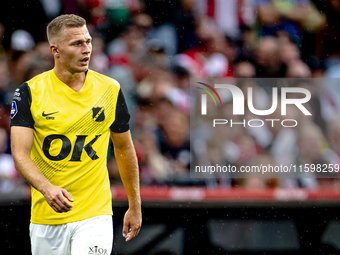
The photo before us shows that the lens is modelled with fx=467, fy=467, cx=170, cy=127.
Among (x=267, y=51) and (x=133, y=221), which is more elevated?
(x=267, y=51)

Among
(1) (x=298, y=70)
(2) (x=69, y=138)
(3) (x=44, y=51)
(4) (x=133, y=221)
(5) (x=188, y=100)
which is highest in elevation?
(2) (x=69, y=138)

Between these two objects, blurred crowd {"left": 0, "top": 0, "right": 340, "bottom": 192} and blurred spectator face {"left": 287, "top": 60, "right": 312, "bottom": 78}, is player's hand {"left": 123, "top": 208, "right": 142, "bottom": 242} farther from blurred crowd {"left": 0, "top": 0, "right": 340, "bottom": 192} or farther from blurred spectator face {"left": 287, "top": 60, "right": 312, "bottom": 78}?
blurred spectator face {"left": 287, "top": 60, "right": 312, "bottom": 78}

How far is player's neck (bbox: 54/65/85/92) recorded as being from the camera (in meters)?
3.10

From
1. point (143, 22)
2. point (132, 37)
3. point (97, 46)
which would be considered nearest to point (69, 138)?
point (97, 46)

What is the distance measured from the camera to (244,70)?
5.77 m

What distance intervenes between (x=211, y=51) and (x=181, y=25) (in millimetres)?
546

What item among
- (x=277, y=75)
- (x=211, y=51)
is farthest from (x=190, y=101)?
(x=277, y=75)

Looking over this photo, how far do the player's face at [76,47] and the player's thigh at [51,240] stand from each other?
3.44 feet

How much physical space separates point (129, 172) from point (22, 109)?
831mm

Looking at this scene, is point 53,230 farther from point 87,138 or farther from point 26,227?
point 26,227

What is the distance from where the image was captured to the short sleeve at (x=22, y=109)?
9.62ft

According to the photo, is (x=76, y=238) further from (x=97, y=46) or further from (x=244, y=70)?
(x=244, y=70)

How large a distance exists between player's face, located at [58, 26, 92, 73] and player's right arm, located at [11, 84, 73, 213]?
1.14 ft

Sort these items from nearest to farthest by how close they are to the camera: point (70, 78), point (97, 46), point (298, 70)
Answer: point (70, 78)
point (97, 46)
point (298, 70)
